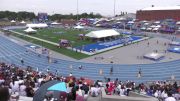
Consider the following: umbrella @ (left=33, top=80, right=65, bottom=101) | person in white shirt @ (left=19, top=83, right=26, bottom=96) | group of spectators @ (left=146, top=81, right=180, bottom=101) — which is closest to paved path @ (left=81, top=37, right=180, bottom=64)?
group of spectators @ (left=146, top=81, right=180, bottom=101)

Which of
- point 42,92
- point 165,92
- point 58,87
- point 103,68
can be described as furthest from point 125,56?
point 42,92

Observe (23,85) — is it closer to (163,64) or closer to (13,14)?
(163,64)

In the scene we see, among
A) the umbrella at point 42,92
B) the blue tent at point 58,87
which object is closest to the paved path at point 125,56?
the blue tent at point 58,87

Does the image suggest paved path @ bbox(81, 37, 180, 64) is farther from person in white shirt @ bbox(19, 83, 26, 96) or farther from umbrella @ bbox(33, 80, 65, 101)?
umbrella @ bbox(33, 80, 65, 101)

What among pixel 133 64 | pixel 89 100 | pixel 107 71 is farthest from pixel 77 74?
pixel 89 100

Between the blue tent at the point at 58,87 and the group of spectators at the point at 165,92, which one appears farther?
the group of spectators at the point at 165,92

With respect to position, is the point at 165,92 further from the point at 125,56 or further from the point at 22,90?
the point at 125,56

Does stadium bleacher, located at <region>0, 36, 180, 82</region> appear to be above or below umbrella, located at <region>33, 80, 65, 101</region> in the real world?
below

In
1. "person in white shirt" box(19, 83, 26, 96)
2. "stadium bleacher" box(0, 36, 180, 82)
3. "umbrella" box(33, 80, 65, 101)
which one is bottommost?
"stadium bleacher" box(0, 36, 180, 82)

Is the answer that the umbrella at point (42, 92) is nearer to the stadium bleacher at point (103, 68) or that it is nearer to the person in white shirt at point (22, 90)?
the person in white shirt at point (22, 90)

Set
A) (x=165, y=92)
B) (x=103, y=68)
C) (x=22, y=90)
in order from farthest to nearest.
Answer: (x=103, y=68) → (x=165, y=92) → (x=22, y=90)

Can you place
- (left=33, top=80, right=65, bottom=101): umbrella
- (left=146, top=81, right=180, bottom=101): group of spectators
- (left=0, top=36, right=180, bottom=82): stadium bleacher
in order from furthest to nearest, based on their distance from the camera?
(left=0, top=36, right=180, bottom=82): stadium bleacher < (left=146, top=81, right=180, bottom=101): group of spectators < (left=33, top=80, right=65, bottom=101): umbrella

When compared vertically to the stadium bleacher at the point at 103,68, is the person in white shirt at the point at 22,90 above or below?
above

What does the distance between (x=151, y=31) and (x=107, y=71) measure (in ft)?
147
